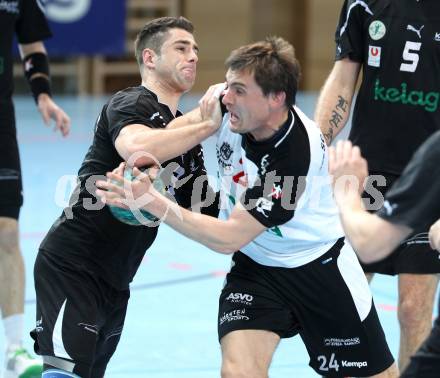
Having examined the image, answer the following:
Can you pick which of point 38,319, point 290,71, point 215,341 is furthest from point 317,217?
point 215,341

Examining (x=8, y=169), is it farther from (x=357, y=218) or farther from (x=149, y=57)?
(x=357, y=218)

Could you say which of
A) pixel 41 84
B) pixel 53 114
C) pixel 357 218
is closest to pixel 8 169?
pixel 53 114

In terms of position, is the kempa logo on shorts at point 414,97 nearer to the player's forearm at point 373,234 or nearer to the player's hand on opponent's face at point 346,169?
the player's hand on opponent's face at point 346,169

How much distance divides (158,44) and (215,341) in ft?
6.99

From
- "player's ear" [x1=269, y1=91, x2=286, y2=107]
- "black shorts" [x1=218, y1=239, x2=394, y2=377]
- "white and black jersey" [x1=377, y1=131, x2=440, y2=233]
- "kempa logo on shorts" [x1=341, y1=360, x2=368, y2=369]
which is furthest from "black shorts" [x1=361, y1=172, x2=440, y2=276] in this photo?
"white and black jersey" [x1=377, y1=131, x2=440, y2=233]

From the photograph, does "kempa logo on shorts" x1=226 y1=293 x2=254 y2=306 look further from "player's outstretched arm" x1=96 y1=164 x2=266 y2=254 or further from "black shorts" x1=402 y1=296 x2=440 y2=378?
"black shorts" x1=402 y1=296 x2=440 y2=378

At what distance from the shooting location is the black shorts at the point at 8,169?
5516 mm

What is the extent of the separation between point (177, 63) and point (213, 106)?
1.48ft

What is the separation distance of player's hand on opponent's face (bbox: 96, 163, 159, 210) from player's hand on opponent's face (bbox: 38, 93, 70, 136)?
208 cm

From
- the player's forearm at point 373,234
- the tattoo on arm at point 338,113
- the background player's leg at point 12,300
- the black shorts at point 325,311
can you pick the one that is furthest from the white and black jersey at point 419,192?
the background player's leg at point 12,300

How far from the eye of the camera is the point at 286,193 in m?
3.84

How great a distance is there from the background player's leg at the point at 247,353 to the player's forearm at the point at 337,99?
46.1 inches

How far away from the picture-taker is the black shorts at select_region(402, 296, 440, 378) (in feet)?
10.2

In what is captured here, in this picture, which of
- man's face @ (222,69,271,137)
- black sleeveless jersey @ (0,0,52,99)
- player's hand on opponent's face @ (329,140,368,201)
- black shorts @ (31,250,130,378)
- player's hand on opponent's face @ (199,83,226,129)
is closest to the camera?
player's hand on opponent's face @ (329,140,368,201)
